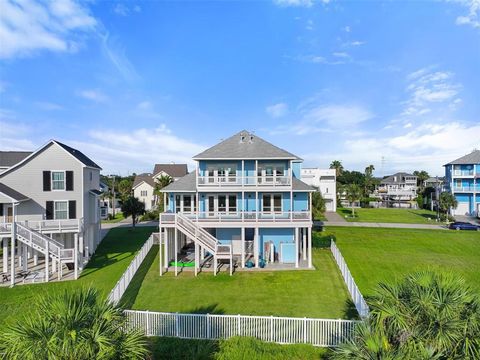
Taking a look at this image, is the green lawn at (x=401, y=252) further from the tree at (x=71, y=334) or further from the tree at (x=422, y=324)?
the tree at (x=71, y=334)

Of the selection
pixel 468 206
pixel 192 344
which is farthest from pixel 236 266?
pixel 468 206

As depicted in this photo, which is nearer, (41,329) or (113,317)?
(41,329)

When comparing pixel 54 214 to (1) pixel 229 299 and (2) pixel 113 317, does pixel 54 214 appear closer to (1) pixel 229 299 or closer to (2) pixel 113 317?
(1) pixel 229 299

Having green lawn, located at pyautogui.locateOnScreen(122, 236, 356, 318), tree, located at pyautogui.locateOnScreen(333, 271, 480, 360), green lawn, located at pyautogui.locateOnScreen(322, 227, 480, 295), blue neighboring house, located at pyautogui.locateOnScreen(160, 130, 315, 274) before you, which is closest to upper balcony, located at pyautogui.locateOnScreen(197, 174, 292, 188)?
blue neighboring house, located at pyautogui.locateOnScreen(160, 130, 315, 274)

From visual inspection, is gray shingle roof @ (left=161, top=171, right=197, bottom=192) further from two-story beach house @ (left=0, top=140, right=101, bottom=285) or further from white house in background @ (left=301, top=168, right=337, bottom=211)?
white house in background @ (left=301, top=168, right=337, bottom=211)

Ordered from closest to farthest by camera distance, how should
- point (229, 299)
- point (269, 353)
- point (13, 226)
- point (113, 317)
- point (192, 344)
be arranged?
point (113, 317) < point (269, 353) < point (192, 344) < point (229, 299) < point (13, 226)

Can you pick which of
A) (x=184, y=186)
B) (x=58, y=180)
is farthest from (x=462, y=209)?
(x=58, y=180)

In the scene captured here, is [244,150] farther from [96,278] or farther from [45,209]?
[45,209]
